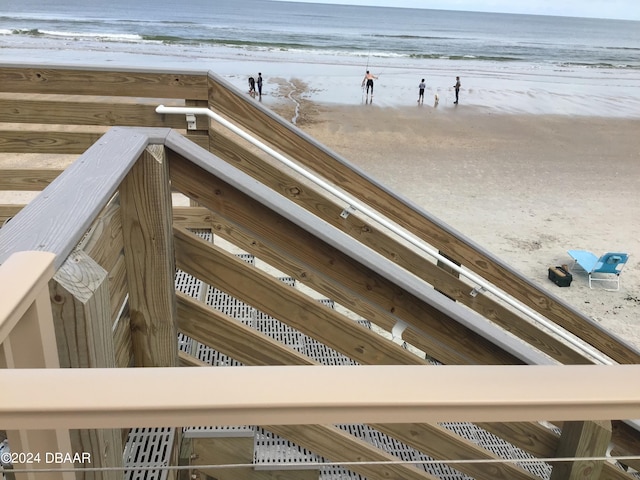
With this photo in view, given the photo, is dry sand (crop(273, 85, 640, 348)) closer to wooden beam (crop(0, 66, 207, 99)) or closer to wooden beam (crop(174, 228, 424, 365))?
wooden beam (crop(174, 228, 424, 365))

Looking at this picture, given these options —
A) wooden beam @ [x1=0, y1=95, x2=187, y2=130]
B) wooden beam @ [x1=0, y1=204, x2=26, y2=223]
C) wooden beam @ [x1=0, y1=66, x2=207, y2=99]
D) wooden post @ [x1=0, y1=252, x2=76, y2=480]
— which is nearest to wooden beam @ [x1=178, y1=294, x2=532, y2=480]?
wooden post @ [x1=0, y1=252, x2=76, y2=480]

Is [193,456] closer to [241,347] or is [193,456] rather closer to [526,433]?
[241,347]

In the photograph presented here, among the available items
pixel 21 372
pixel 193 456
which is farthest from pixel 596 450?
pixel 21 372

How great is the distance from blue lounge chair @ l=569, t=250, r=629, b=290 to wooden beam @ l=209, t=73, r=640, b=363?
543cm

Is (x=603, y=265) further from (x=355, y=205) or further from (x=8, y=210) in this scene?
(x=8, y=210)

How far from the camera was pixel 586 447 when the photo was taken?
2.18 metres

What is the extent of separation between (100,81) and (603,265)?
25.1ft

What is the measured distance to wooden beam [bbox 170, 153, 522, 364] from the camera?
1.92 m

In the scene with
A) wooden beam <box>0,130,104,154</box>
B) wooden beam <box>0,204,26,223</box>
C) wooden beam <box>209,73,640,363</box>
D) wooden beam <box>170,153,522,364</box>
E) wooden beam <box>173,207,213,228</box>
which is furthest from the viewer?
wooden beam <box>173,207,213,228</box>

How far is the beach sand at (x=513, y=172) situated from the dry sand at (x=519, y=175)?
1.2 inches

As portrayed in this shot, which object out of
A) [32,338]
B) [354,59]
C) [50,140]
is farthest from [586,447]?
[354,59]

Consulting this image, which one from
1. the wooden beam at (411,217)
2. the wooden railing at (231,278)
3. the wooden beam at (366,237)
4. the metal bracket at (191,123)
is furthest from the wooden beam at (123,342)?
the wooden beam at (411,217)

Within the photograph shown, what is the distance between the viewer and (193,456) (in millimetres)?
2525

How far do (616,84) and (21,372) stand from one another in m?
40.4
